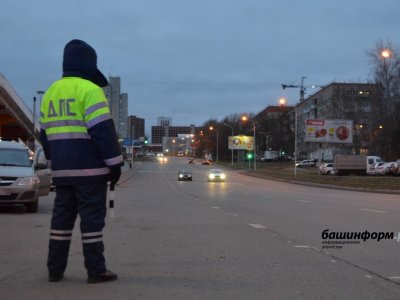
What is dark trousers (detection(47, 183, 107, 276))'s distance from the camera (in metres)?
5.97

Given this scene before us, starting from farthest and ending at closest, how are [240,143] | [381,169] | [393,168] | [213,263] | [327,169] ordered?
1. [240,143]
2. [327,169]
3. [381,169]
4. [393,168]
5. [213,263]

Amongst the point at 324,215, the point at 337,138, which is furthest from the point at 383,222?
the point at 337,138

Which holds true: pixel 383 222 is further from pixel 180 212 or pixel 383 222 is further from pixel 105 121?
pixel 105 121

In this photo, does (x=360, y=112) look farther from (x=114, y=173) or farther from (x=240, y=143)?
(x=114, y=173)

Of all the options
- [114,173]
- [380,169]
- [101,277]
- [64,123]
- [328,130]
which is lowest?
[380,169]

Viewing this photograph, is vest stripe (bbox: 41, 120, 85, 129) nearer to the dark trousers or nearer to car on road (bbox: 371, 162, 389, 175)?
the dark trousers

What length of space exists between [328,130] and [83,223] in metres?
69.4

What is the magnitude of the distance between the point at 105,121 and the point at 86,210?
0.93m

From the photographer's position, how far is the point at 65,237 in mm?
6133

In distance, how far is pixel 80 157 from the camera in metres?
6.07

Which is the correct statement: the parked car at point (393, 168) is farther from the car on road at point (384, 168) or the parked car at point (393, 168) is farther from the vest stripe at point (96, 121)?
the vest stripe at point (96, 121)

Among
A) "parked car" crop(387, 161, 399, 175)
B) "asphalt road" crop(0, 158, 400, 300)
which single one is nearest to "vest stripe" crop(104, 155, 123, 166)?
"asphalt road" crop(0, 158, 400, 300)

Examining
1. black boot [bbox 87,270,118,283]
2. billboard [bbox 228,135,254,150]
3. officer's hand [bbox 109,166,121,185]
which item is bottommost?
black boot [bbox 87,270,118,283]

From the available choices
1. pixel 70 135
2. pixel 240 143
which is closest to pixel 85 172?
pixel 70 135
